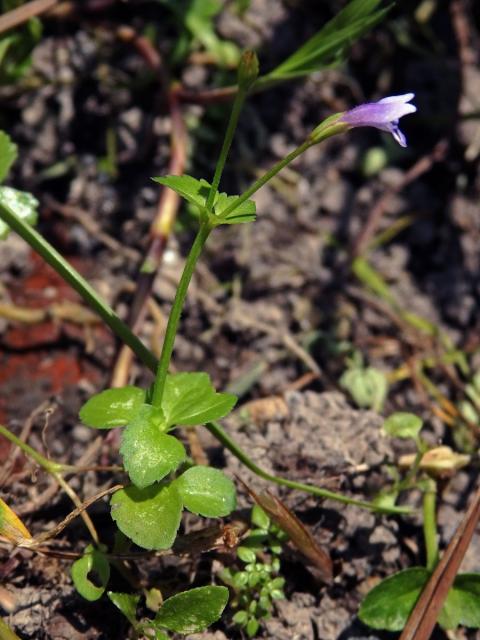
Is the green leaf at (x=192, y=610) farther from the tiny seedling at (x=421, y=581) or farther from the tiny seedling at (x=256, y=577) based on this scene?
the tiny seedling at (x=421, y=581)

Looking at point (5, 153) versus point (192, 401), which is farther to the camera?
point (5, 153)

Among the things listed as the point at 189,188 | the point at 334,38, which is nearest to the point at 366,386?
the point at 334,38

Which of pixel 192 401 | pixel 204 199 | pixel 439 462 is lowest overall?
pixel 439 462

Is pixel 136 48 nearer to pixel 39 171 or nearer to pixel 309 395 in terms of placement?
pixel 39 171

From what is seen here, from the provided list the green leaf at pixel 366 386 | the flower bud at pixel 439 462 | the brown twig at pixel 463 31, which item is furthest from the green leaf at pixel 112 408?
the brown twig at pixel 463 31

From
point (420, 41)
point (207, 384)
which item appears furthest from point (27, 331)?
point (420, 41)

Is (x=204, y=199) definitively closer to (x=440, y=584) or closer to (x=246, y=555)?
(x=246, y=555)

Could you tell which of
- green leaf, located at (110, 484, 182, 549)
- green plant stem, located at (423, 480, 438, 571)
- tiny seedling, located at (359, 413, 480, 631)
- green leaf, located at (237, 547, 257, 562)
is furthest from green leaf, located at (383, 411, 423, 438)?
green leaf, located at (110, 484, 182, 549)
